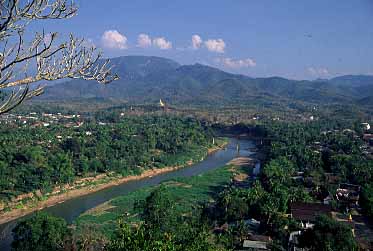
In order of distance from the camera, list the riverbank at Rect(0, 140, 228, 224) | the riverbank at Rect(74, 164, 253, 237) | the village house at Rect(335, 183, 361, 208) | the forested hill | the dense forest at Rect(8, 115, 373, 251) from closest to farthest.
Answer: the dense forest at Rect(8, 115, 373, 251) → the riverbank at Rect(74, 164, 253, 237) → the riverbank at Rect(0, 140, 228, 224) → the village house at Rect(335, 183, 361, 208) → the forested hill

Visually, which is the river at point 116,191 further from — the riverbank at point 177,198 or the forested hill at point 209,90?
the forested hill at point 209,90

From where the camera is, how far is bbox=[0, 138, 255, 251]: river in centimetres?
1764

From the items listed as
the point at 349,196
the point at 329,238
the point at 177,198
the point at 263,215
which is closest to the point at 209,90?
the point at 177,198

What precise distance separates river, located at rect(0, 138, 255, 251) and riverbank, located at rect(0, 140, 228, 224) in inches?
18.0

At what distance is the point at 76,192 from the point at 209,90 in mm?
102502

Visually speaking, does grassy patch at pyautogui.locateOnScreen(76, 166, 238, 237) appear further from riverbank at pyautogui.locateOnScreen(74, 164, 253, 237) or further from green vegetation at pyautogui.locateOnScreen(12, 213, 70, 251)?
green vegetation at pyautogui.locateOnScreen(12, 213, 70, 251)

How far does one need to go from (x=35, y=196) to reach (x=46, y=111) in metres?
41.8

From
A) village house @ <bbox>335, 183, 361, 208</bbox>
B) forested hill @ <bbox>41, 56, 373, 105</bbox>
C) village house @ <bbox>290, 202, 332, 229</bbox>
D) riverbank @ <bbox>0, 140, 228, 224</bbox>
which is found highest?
forested hill @ <bbox>41, 56, 373, 105</bbox>

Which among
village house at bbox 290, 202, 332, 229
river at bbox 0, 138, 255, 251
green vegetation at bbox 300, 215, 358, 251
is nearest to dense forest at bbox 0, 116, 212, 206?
river at bbox 0, 138, 255, 251

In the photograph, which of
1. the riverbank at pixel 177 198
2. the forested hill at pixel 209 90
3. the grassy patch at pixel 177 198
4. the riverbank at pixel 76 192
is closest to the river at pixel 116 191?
the riverbank at pixel 76 192

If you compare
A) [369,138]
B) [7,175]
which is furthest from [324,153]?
[7,175]

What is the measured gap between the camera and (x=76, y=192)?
23.0m

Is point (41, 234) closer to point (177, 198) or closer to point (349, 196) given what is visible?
point (177, 198)

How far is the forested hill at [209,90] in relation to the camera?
4035 inches
